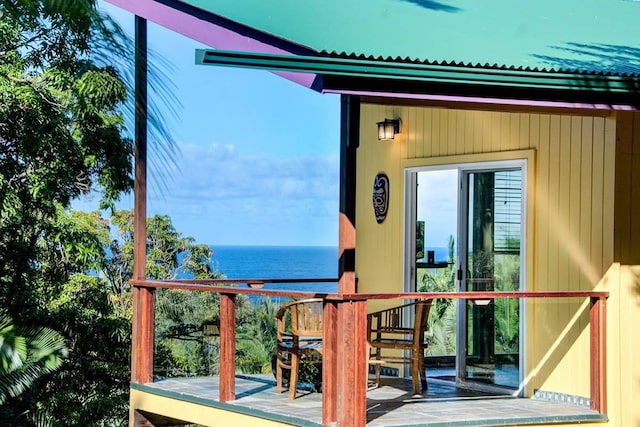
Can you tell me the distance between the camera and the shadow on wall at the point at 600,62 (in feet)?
20.6

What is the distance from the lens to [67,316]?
1271 cm

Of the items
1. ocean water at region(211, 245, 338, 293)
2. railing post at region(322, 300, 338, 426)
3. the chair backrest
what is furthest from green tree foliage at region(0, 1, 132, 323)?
ocean water at region(211, 245, 338, 293)

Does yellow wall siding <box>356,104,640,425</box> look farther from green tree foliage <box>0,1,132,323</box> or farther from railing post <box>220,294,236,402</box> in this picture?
green tree foliage <box>0,1,132,323</box>

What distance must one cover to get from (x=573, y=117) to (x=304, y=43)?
2.36m

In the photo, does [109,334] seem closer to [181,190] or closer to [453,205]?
[453,205]

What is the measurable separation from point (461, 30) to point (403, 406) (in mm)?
3006

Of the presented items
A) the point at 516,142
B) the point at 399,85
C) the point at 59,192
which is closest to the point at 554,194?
the point at 516,142

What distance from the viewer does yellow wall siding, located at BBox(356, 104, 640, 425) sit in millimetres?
7020

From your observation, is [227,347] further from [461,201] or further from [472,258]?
[461,201]

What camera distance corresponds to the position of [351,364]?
6.10 m

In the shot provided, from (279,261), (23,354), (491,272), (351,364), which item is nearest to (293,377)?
(351,364)

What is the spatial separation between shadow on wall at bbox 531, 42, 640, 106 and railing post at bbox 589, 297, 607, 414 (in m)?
A: 1.50

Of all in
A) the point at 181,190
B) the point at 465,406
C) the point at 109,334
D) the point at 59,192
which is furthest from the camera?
the point at 181,190

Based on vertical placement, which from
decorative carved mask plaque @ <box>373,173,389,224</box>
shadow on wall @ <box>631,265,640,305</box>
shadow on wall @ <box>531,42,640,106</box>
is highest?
shadow on wall @ <box>531,42,640,106</box>
